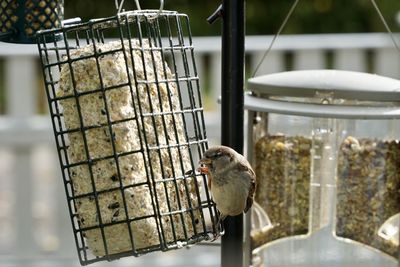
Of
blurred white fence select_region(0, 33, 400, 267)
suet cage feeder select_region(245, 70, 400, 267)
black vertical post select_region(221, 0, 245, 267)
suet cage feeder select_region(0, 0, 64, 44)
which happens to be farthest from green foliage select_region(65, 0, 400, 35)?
black vertical post select_region(221, 0, 245, 267)

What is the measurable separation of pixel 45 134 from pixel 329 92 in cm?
355

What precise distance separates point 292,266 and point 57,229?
3663mm

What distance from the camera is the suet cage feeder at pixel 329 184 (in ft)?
9.88

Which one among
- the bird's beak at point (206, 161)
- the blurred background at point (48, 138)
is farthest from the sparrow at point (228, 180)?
the blurred background at point (48, 138)

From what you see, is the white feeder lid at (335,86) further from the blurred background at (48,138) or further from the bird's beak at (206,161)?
the blurred background at (48,138)

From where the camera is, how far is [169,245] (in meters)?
2.56

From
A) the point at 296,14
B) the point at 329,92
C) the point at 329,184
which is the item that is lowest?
the point at 296,14

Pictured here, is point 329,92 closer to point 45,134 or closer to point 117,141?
point 117,141

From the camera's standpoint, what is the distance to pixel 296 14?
33.1 ft

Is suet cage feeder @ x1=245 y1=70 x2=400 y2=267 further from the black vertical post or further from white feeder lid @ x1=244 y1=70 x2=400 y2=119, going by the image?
the black vertical post

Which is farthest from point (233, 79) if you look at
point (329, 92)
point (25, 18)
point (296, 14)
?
point (296, 14)

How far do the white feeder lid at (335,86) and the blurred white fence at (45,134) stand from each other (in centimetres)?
330

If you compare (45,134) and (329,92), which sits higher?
(329,92)

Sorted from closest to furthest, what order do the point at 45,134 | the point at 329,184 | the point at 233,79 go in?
the point at 233,79 < the point at 329,184 < the point at 45,134
